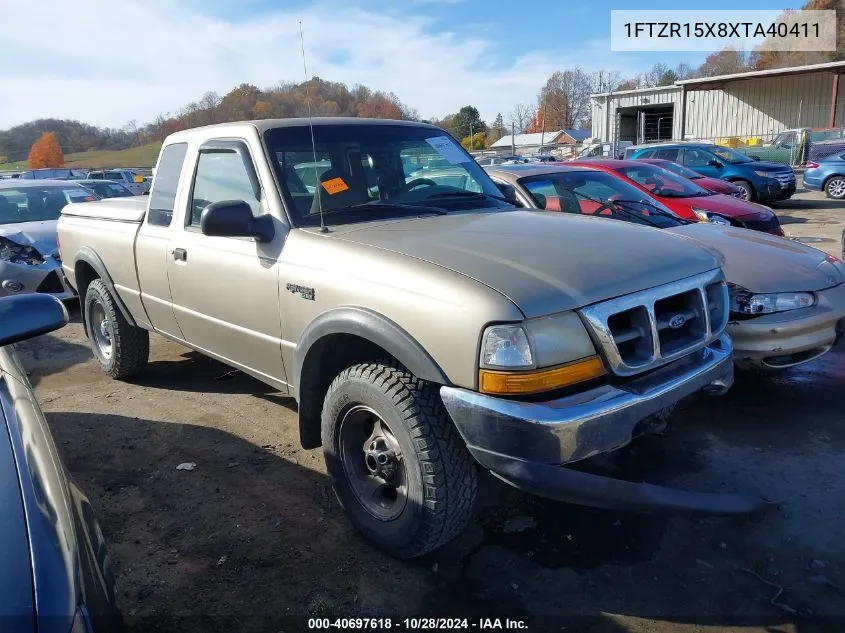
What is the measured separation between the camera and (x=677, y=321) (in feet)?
9.28

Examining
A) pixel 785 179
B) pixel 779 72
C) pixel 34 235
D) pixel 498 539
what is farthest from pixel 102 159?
pixel 498 539

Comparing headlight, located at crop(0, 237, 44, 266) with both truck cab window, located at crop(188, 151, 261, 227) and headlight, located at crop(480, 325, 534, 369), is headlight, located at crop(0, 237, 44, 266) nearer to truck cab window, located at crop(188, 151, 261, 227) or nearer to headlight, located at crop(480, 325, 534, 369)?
truck cab window, located at crop(188, 151, 261, 227)

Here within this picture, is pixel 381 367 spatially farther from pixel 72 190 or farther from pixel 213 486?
pixel 72 190

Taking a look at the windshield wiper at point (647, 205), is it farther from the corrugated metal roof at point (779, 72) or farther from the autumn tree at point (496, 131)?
the autumn tree at point (496, 131)

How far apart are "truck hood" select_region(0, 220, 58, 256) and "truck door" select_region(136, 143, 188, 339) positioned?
3.94m

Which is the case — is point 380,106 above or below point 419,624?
above

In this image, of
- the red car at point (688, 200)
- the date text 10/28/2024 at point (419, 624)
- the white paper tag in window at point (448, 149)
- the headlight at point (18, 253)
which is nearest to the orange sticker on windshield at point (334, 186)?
the white paper tag in window at point (448, 149)

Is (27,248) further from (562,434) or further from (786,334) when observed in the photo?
(786,334)

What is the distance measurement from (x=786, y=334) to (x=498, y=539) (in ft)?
7.99

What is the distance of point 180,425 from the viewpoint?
15.0ft

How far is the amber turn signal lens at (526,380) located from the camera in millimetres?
2391

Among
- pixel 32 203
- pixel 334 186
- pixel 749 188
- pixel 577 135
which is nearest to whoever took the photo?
pixel 334 186

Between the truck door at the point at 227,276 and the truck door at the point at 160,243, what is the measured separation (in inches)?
5.1

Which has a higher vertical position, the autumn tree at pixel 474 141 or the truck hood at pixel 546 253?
the autumn tree at pixel 474 141
